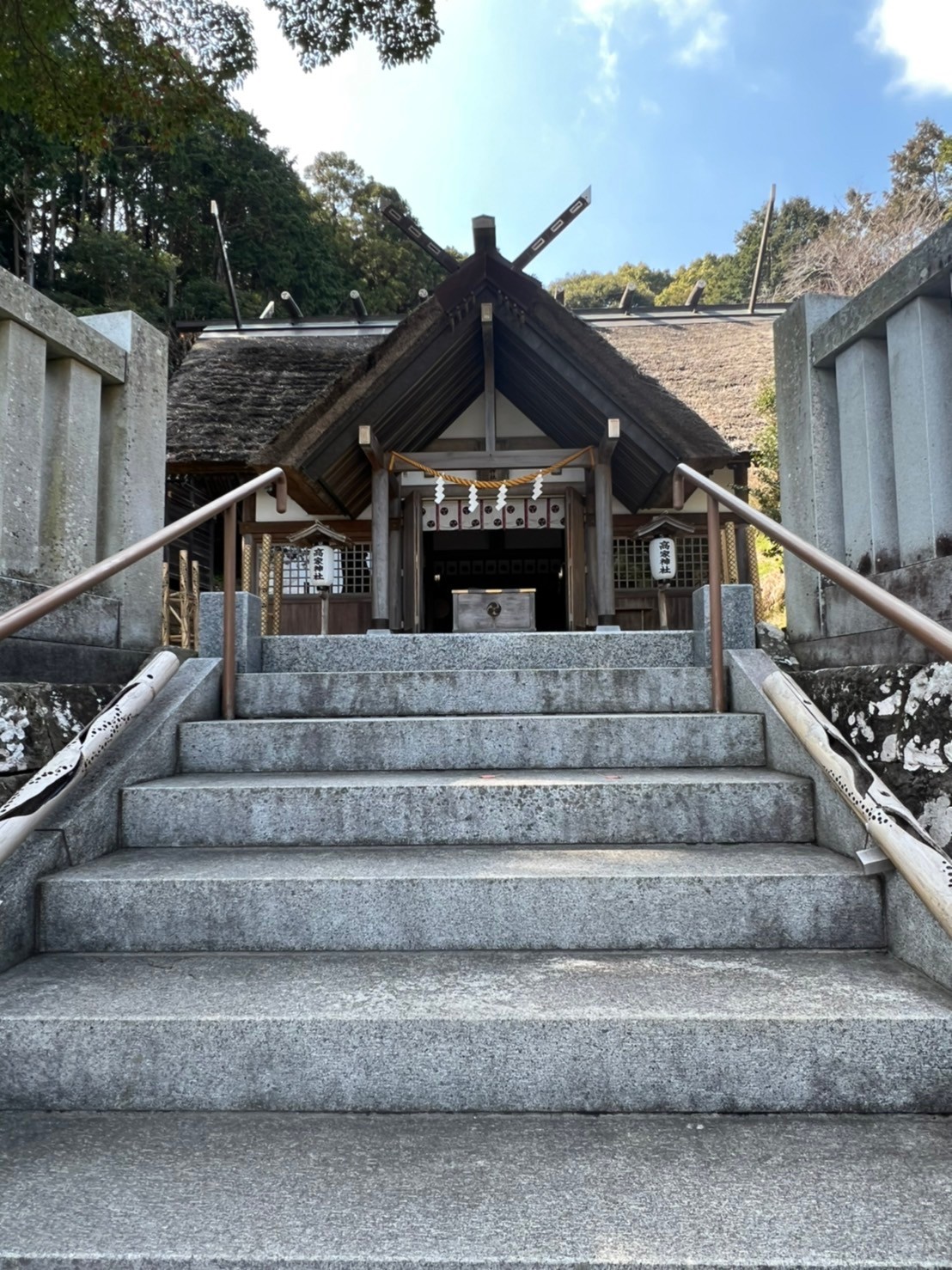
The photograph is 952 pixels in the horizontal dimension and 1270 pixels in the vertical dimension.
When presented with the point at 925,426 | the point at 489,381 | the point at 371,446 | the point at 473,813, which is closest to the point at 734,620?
the point at 925,426

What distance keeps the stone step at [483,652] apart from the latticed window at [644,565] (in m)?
5.42

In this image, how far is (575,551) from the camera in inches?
330

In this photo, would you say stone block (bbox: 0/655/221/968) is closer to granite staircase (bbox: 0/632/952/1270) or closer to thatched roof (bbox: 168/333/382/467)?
granite staircase (bbox: 0/632/952/1270)

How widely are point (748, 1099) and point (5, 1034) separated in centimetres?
150

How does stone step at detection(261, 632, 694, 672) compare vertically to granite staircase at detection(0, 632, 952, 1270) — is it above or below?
above

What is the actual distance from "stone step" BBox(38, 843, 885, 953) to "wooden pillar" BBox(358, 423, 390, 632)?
16.5 ft

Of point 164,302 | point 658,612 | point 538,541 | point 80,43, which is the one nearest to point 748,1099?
point 80,43

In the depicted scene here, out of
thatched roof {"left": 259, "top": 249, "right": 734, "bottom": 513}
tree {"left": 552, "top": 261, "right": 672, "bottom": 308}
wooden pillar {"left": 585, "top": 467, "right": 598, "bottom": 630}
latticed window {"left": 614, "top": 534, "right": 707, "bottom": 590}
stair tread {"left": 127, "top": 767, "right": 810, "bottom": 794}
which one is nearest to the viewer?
stair tread {"left": 127, "top": 767, "right": 810, "bottom": 794}

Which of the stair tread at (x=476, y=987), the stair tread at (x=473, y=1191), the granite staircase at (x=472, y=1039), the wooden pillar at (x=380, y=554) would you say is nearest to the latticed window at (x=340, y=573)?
the wooden pillar at (x=380, y=554)

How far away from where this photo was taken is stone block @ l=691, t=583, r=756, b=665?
3.12m

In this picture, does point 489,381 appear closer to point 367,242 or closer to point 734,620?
point 734,620

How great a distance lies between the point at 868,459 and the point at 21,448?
290cm

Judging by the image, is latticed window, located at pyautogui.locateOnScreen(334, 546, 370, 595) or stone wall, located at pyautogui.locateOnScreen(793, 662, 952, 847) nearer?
stone wall, located at pyautogui.locateOnScreen(793, 662, 952, 847)

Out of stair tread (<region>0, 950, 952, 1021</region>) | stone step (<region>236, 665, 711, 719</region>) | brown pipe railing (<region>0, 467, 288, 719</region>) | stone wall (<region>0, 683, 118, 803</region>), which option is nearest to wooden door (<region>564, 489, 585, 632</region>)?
brown pipe railing (<region>0, 467, 288, 719</region>)
